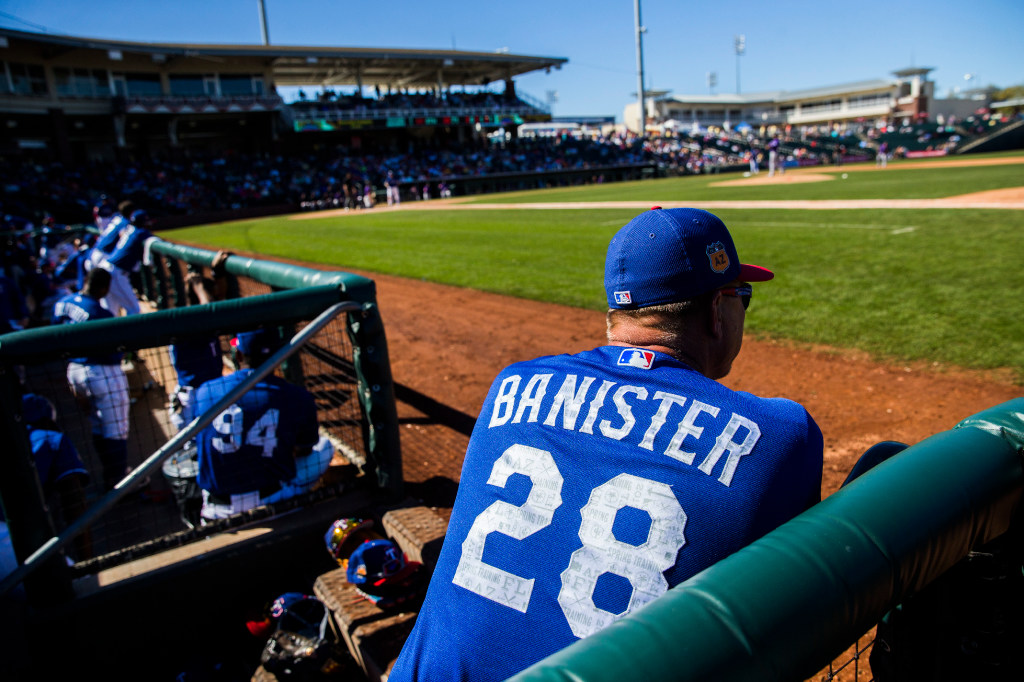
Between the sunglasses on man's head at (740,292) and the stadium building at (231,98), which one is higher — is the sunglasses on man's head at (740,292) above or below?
below

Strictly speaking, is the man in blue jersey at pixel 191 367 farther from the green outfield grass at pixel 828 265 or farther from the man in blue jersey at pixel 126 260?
the green outfield grass at pixel 828 265

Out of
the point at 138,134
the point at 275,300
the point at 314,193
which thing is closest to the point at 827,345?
the point at 275,300

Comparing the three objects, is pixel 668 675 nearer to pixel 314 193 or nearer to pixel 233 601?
pixel 233 601

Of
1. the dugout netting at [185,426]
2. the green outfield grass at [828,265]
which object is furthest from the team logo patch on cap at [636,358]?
the green outfield grass at [828,265]

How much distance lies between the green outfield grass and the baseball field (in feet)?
0.12

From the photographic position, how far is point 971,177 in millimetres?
23156

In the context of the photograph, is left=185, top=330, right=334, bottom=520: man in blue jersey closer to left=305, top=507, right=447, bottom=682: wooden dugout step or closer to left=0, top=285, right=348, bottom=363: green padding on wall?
left=0, top=285, right=348, bottom=363: green padding on wall

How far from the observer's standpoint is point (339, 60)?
50.0 metres

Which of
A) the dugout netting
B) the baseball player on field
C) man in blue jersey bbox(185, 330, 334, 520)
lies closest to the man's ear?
the dugout netting

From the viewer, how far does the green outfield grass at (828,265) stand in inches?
247

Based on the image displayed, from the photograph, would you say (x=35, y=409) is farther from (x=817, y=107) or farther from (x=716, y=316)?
(x=817, y=107)

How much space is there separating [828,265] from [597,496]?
9.55 metres

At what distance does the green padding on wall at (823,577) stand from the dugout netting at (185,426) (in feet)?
8.60

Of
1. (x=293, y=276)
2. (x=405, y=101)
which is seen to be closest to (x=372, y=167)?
(x=405, y=101)
